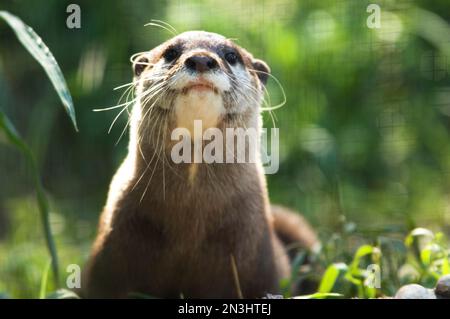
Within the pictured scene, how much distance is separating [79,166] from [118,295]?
1.86m

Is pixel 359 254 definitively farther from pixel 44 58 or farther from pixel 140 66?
pixel 44 58

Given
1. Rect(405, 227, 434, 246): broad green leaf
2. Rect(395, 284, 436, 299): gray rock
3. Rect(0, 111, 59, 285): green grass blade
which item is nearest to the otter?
Rect(0, 111, 59, 285): green grass blade

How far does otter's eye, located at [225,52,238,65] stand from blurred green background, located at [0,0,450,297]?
0.98 m

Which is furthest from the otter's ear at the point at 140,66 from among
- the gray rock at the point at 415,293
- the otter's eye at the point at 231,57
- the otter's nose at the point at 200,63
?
the gray rock at the point at 415,293

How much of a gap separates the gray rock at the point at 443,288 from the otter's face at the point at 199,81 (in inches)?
35.9

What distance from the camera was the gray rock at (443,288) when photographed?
8.71ft

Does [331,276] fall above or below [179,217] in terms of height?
below

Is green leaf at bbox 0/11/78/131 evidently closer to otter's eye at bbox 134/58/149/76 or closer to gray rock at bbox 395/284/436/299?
otter's eye at bbox 134/58/149/76

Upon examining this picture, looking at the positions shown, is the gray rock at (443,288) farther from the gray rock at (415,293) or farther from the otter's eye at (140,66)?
the otter's eye at (140,66)

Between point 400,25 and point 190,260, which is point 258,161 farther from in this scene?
point 400,25

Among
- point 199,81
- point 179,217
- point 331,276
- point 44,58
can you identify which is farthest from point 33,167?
point 331,276

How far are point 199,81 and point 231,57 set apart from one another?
0.32m

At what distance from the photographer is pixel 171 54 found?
304 cm
